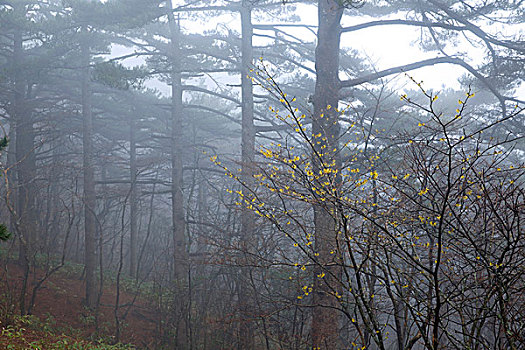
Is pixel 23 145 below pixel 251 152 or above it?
above

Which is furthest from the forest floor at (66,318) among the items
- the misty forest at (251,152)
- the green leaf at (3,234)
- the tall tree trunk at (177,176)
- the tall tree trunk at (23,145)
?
the green leaf at (3,234)

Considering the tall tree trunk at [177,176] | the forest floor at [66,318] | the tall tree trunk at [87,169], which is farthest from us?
the tall tree trunk at [87,169]

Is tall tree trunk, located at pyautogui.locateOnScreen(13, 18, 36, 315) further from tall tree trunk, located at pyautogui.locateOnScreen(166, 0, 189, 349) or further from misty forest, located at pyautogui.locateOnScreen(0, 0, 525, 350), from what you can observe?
tall tree trunk, located at pyautogui.locateOnScreen(166, 0, 189, 349)

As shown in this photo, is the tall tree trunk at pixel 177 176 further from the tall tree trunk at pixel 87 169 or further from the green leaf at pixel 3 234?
the green leaf at pixel 3 234

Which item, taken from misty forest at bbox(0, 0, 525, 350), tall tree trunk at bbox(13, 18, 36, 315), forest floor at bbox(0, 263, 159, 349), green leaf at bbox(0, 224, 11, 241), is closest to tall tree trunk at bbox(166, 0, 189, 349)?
misty forest at bbox(0, 0, 525, 350)

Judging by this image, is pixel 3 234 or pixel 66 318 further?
pixel 66 318

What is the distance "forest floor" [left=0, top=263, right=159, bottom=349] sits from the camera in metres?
7.71

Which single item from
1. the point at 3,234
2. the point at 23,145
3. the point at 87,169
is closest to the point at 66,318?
the point at 87,169

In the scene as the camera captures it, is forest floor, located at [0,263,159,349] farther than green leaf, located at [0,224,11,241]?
Yes

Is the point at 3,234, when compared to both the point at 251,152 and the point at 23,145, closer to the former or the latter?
the point at 251,152

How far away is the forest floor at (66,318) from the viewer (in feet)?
25.3

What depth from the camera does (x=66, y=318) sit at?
11406 millimetres

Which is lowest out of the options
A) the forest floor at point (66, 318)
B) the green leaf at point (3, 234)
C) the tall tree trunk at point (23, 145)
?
the forest floor at point (66, 318)

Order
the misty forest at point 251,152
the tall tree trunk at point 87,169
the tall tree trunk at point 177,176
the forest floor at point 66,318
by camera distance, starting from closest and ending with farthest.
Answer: the misty forest at point 251,152 → the forest floor at point 66,318 → the tall tree trunk at point 177,176 → the tall tree trunk at point 87,169
